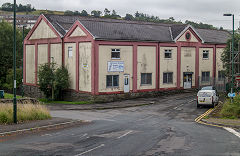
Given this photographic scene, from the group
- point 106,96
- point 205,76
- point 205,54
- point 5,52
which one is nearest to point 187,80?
point 205,76

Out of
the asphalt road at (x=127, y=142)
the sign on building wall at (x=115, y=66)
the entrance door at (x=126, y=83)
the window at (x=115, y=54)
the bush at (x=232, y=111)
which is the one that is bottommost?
the asphalt road at (x=127, y=142)

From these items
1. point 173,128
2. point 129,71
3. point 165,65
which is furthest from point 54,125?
point 165,65

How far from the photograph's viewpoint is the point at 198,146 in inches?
575

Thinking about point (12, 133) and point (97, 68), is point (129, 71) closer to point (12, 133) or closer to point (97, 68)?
point (97, 68)

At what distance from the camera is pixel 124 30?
135 ft

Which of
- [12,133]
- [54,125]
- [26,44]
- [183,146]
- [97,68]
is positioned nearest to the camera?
[183,146]

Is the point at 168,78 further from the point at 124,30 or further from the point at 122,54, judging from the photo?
the point at 124,30

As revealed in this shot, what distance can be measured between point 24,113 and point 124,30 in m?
22.4

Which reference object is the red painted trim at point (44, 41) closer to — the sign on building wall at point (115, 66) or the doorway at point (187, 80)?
the sign on building wall at point (115, 66)

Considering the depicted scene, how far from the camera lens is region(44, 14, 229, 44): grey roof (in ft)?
127

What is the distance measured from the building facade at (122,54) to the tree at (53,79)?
948mm

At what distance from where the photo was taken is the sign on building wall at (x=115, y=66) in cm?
3836

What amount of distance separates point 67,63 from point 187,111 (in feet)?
57.8

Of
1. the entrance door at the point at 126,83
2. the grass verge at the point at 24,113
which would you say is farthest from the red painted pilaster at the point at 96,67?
the grass verge at the point at 24,113
